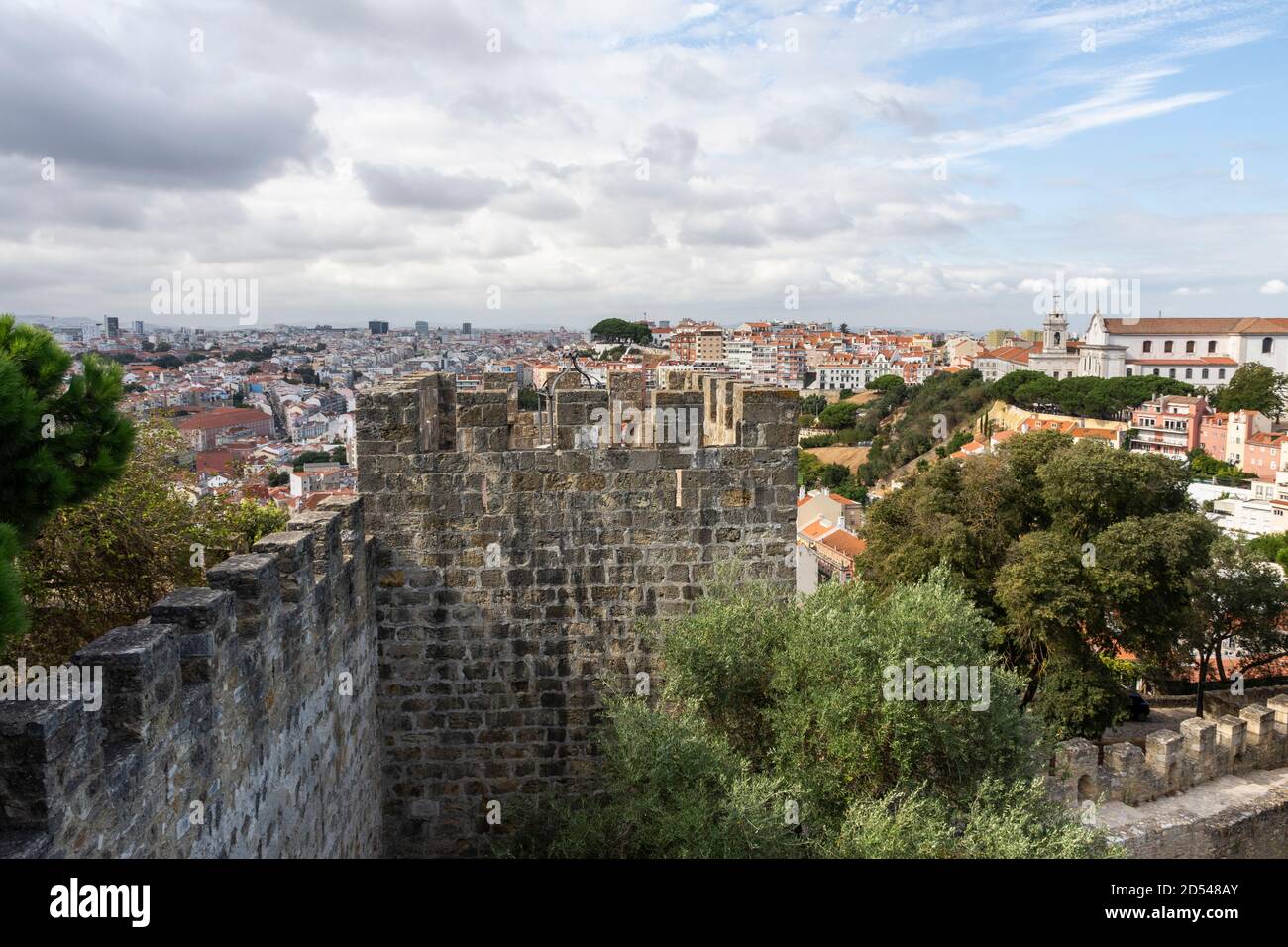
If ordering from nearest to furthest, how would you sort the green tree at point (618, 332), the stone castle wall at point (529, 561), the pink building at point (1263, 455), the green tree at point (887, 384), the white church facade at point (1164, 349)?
the stone castle wall at point (529, 561)
the pink building at point (1263, 455)
the green tree at point (618, 332)
the white church facade at point (1164, 349)
the green tree at point (887, 384)

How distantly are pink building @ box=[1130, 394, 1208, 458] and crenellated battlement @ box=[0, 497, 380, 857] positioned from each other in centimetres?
7057

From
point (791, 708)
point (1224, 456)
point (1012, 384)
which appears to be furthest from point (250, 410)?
point (1224, 456)

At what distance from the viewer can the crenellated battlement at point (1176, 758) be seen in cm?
1182

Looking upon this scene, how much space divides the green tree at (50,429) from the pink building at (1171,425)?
71.4m

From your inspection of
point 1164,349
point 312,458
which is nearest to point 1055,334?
point 1164,349

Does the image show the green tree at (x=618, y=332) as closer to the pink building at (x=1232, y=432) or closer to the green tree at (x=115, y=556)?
the pink building at (x=1232, y=432)

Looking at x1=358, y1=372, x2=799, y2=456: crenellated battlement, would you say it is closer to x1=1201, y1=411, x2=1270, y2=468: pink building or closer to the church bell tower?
x1=1201, y1=411, x2=1270, y2=468: pink building

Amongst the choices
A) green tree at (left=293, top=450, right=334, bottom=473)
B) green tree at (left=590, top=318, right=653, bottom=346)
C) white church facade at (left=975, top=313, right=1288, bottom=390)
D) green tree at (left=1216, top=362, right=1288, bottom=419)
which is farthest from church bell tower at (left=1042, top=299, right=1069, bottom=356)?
green tree at (left=293, top=450, right=334, bottom=473)

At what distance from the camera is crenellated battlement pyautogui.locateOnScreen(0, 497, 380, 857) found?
279cm

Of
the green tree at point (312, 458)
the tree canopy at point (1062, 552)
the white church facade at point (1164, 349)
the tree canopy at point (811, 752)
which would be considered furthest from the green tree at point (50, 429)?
the white church facade at point (1164, 349)

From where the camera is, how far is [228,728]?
3.90m

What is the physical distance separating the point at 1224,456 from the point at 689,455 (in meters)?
74.2

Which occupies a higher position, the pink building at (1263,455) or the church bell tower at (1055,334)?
the church bell tower at (1055,334)
